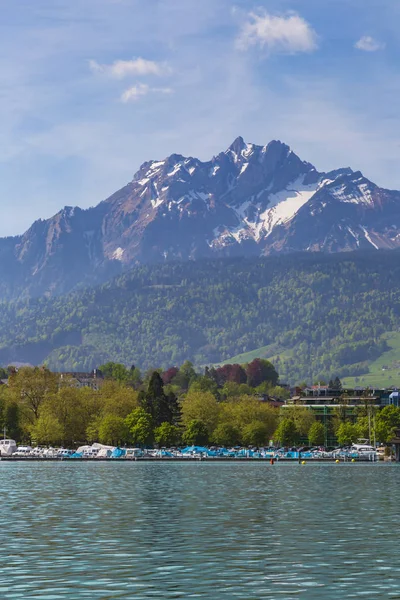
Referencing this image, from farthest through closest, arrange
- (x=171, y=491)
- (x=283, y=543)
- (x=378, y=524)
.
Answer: (x=171, y=491)
(x=378, y=524)
(x=283, y=543)

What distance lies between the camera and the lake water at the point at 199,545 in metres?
45.3

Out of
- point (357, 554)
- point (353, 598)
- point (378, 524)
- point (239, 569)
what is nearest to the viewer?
point (353, 598)

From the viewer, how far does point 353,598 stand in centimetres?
4284

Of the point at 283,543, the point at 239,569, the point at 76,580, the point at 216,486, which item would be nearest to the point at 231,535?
the point at 283,543

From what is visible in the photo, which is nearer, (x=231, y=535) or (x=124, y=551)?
(x=124, y=551)

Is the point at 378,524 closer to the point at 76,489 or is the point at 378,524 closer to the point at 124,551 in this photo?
the point at 124,551

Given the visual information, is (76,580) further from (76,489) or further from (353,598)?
(76,489)

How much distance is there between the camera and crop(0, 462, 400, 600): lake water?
149 feet

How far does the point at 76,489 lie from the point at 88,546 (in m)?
A: 58.6

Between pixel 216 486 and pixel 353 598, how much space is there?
83231 millimetres

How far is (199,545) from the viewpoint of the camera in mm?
59812

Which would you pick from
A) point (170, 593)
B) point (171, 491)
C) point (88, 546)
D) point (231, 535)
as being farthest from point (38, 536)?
point (171, 491)

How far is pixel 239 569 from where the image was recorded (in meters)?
50.5

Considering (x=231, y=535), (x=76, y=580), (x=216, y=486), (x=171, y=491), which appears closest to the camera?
(x=76, y=580)
